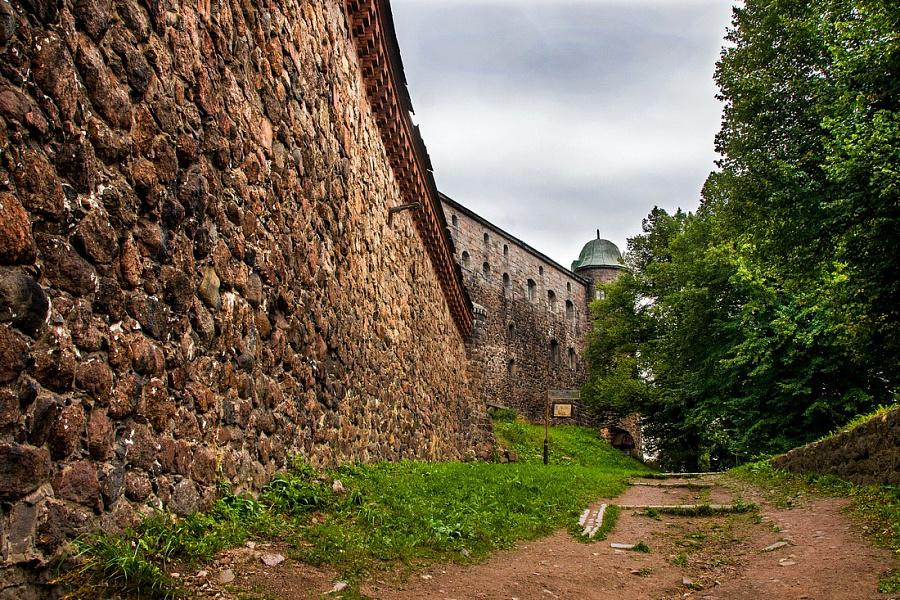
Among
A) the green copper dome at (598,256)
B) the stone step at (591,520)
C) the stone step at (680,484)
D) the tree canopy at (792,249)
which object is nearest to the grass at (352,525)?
the stone step at (591,520)

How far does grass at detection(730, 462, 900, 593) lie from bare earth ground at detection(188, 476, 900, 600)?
6.6 inches

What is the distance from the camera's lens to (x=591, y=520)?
773 centimetres

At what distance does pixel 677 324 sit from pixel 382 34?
1834cm

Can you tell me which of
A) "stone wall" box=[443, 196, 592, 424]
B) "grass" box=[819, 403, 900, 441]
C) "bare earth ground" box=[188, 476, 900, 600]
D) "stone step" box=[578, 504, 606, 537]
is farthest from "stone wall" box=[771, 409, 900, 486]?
"stone wall" box=[443, 196, 592, 424]

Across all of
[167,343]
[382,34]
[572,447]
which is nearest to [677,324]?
[572,447]

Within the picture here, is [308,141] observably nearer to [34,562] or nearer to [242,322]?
[242,322]

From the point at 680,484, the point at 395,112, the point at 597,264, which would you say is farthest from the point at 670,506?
the point at 597,264

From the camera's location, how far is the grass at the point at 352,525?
9.14 feet

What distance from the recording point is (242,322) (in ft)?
14.6

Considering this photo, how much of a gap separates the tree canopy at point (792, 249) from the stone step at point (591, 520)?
4.69 meters

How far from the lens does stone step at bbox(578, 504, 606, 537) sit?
7003 mm

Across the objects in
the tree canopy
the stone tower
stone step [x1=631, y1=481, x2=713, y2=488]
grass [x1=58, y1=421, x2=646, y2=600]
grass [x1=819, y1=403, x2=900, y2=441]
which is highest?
the stone tower

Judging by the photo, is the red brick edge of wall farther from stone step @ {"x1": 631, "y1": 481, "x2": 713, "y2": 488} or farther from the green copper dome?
the green copper dome

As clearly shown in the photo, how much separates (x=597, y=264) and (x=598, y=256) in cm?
75
